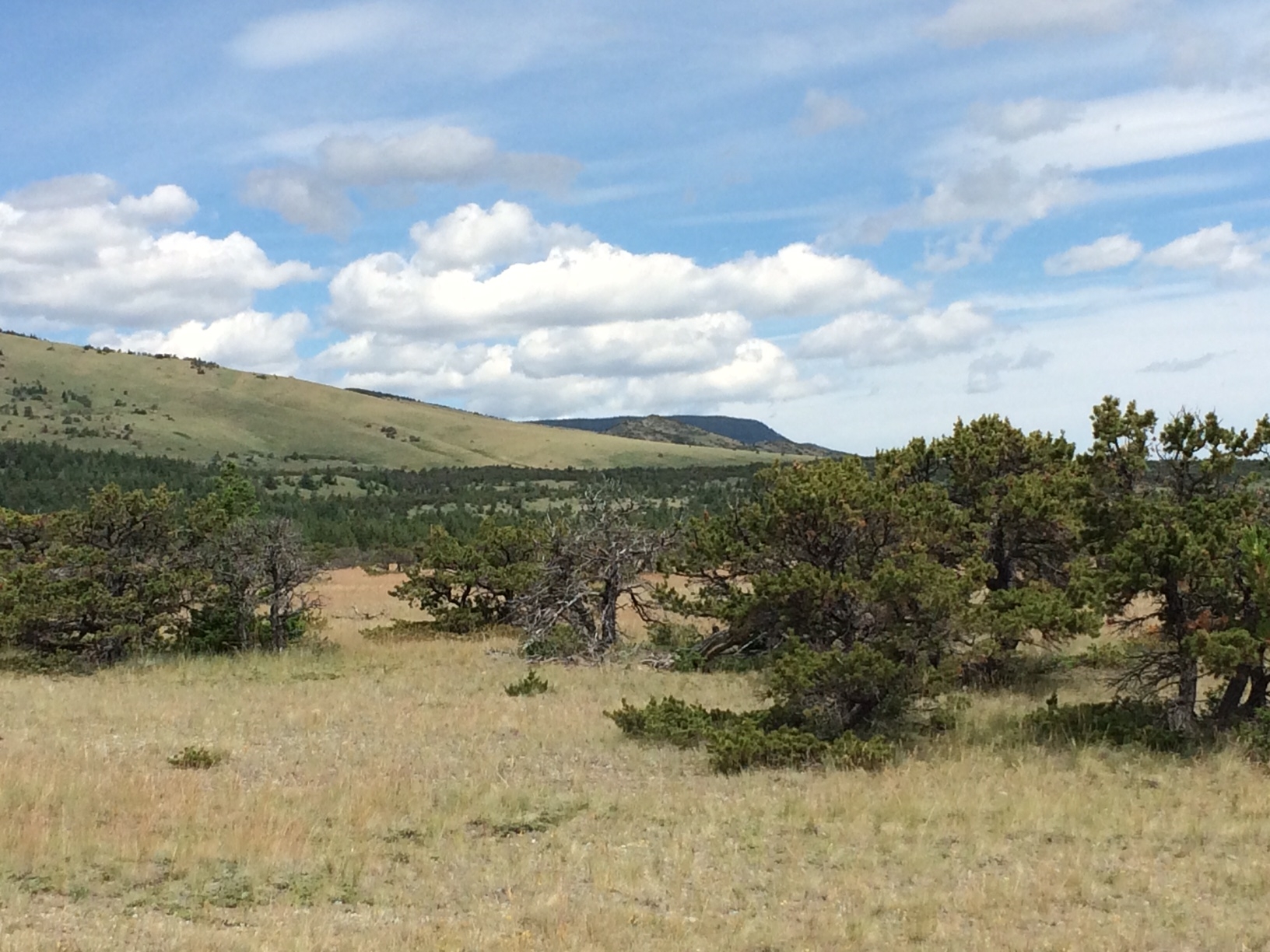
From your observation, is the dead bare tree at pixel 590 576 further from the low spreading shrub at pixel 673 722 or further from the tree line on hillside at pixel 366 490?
the tree line on hillside at pixel 366 490

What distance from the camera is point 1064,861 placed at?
30.3 ft

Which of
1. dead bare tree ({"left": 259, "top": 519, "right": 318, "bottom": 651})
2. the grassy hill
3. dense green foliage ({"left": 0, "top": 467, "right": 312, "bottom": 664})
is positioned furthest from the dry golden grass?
the grassy hill

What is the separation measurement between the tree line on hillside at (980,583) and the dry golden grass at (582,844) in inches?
39.7

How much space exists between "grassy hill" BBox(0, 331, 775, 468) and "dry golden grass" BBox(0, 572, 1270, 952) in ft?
369

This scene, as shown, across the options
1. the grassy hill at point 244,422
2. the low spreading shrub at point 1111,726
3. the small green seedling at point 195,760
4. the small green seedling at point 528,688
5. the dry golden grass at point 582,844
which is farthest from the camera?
the grassy hill at point 244,422

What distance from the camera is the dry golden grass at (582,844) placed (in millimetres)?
7559

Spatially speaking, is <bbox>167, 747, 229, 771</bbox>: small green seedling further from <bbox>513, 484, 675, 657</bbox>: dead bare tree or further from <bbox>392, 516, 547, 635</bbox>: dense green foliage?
<bbox>392, 516, 547, 635</bbox>: dense green foliage

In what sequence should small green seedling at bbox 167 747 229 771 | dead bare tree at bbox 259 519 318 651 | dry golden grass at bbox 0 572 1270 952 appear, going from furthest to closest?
dead bare tree at bbox 259 519 318 651 < small green seedling at bbox 167 747 229 771 < dry golden grass at bbox 0 572 1270 952

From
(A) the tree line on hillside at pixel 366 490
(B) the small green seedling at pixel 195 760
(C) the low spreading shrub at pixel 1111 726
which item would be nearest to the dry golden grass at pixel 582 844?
(B) the small green seedling at pixel 195 760

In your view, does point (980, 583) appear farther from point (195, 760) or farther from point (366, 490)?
point (366, 490)

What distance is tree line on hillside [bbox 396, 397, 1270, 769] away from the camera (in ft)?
42.6

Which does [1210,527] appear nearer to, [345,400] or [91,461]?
[91,461]

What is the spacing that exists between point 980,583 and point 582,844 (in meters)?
9.50

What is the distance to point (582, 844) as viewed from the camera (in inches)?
387
